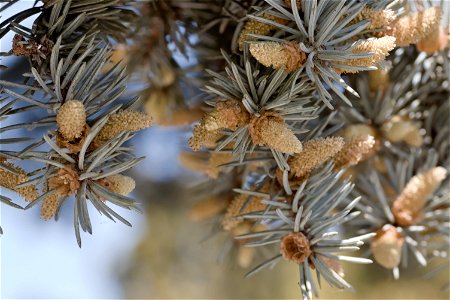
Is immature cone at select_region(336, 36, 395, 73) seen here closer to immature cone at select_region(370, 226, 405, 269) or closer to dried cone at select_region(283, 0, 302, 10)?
dried cone at select_region(283, 0, 302, 10)

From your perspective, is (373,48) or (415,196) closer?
(373,48)

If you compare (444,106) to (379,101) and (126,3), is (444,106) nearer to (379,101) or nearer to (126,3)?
(379,101)

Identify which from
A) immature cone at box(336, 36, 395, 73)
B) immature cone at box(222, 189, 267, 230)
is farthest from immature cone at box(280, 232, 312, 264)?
immature cone at box(336, 36, 395, 73)

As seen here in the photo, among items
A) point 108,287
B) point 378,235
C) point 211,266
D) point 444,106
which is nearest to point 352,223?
point 378,235

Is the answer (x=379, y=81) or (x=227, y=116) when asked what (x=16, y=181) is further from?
(x=379, y=81)

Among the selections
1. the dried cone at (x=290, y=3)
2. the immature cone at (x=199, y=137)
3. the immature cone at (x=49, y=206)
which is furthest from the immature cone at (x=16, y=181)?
the dried cone at (x=290, y=3)

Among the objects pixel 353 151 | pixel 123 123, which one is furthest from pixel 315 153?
pixel 123 123
